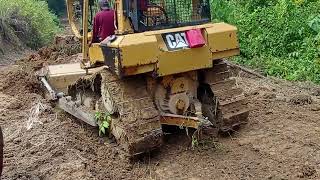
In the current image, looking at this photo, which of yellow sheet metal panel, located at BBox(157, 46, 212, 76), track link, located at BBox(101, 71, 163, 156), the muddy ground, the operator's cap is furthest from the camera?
the operator's cap

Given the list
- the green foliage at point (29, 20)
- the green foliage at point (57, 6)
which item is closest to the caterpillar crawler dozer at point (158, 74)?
the green foliage at point (29, 20)

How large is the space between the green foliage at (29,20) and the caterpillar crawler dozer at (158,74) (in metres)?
11.2

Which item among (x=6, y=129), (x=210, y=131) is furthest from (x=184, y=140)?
(x=6, y=129)

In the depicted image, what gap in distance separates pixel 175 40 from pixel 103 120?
1.32 m

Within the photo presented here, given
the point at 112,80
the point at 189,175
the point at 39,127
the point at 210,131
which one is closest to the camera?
the point at 189,175

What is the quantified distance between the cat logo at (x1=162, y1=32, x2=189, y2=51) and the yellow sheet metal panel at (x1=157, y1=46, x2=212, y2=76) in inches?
2.8

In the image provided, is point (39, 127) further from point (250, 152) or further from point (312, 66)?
point (312, 66)

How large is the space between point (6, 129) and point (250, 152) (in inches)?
137

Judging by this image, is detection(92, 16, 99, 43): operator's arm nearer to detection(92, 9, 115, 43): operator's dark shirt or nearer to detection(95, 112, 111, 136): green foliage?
detection(92, 9, 115, 43): operator's dark shirt

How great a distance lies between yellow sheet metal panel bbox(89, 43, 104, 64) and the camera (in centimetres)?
677

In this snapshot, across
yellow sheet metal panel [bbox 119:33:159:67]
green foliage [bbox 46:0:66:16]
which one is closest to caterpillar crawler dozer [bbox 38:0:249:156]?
yellow sheet metal panel [bbox 119:33:159:67]

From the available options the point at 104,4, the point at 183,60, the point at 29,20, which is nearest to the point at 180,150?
the point at 183,60

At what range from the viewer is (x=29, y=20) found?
18.7m

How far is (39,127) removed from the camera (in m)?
7.39
